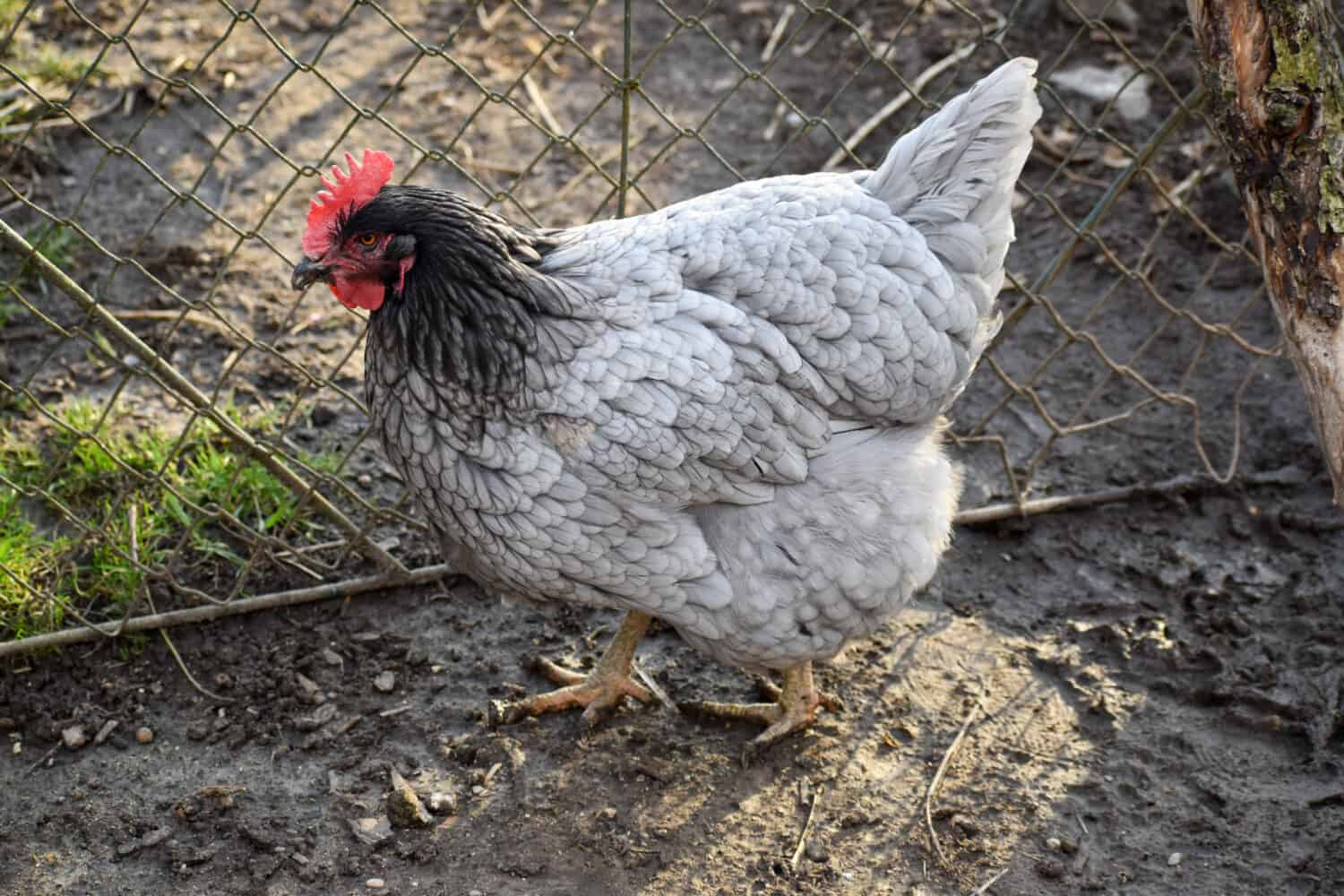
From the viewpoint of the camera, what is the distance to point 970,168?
Answer: 2.75 metres

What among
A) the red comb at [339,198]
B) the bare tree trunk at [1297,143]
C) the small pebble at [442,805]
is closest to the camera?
the bare tree trunk at [1297,143]

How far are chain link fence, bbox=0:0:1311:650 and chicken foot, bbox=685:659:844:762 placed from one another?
3.00 feet

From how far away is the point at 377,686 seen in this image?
124 inches

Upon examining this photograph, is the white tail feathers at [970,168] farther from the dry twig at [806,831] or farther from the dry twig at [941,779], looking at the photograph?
the dry twig at [806,831]

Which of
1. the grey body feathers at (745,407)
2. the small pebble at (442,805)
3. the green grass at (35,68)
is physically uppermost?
the grey body feathers at (745,407)

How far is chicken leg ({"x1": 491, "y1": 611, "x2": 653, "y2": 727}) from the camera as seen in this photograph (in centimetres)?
309

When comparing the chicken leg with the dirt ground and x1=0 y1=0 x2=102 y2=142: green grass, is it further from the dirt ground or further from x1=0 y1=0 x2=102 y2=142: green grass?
x1=0 y1=0 x2=102 y2=142: green grass

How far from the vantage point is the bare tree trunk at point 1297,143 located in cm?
233

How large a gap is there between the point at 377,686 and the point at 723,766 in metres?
0.92

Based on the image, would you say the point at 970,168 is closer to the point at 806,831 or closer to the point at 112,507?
the point at 806,831

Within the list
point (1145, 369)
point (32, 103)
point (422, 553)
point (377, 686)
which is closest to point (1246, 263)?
point (1145, 369)

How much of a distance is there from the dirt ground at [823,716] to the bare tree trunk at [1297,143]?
85cm

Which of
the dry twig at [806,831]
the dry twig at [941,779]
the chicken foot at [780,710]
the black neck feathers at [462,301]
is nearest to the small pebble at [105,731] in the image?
the black neck feathers at [462,301]

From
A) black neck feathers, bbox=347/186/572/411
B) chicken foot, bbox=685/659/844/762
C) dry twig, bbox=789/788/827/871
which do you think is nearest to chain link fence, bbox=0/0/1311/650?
black neck feathers, bbox=347/186/572/411
